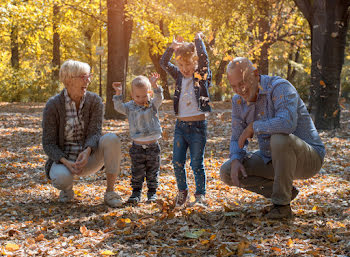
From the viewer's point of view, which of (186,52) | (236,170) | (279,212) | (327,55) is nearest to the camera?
(279,212)

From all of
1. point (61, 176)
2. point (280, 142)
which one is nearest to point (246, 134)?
point (280, 142)

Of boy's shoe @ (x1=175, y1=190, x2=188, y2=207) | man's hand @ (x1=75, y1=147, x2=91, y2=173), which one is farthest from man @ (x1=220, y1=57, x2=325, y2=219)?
man's hand @ (x1=75, y1=147, x2=91, y2=173)

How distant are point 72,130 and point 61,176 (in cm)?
52

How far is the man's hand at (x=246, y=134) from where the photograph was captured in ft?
11.8

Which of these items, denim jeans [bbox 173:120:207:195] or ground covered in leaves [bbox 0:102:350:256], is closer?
ground covered in leaves [bbox 0:102:350:256]

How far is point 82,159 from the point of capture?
4.27 metres

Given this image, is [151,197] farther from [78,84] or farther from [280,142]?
[280,142]

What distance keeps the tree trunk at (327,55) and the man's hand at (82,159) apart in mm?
7705

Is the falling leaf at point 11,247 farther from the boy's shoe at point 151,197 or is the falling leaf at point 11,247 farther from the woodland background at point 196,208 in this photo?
the boy's shoe at point 151,197

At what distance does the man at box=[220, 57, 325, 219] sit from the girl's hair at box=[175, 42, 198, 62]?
2.69 ft

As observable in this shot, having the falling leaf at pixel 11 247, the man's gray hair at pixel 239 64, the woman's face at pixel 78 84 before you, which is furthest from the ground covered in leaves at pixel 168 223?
the man's gray hair at pixel 239 64

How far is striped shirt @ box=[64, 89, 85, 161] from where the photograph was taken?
14.5ft

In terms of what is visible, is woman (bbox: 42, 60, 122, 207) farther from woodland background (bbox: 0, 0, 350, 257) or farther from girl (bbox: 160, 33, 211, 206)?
girl (bbox: 160, 33, 211, 206)

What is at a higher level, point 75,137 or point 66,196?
point 75,137
